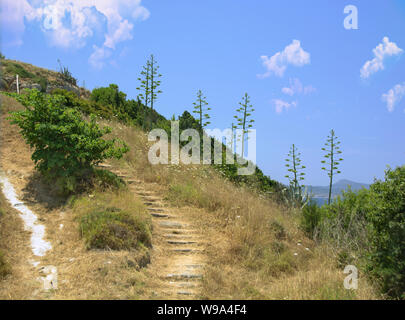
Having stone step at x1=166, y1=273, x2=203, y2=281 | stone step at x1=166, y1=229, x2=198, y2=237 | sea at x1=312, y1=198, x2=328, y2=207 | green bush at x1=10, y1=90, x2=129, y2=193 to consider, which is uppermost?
green bush at x1=10, y1=90, x2=129, y2=193

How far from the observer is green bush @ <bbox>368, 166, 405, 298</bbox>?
16.0 feet

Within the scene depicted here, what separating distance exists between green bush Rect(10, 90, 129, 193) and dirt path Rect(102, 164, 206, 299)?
5.57 ft

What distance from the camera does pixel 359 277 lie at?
5.79 m

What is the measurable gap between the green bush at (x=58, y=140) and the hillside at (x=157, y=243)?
0.41 meters

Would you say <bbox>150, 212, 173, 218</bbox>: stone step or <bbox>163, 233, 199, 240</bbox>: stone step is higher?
<bbox>150, 212, 173, 218</bbox>: stone step

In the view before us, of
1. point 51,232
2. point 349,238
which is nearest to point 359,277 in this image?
point 349,238

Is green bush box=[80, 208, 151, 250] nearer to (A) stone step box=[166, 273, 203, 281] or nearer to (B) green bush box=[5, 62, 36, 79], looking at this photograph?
(A) stone step box=[166, 273, 203, 281]

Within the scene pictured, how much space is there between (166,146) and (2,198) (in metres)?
6.78

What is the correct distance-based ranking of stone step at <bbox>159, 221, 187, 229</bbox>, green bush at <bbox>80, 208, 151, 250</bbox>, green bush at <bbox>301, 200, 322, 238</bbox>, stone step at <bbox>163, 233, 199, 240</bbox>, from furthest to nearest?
1. green bush at <bbox>301, 200, 322, 238</bbox>
2. stone step at <bbox>159, 221, 187, 229</bbox>
3. stone step at <bbox>163, 233, 199, 240</bbox>
4. green bush at <bbox>80, 208, 151, 250</bbox>

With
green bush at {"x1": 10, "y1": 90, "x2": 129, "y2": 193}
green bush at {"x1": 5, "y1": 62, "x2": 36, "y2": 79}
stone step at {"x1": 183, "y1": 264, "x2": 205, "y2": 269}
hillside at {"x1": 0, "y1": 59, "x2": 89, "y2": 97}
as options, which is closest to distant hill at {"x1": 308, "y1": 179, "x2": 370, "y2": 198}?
stone step at {"x1": 183, "y1": 264, "x2": 205, "y2": 269}

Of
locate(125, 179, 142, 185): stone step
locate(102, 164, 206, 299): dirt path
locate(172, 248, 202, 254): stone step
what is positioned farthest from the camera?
locate(125, 179, 142, 185): stone step
